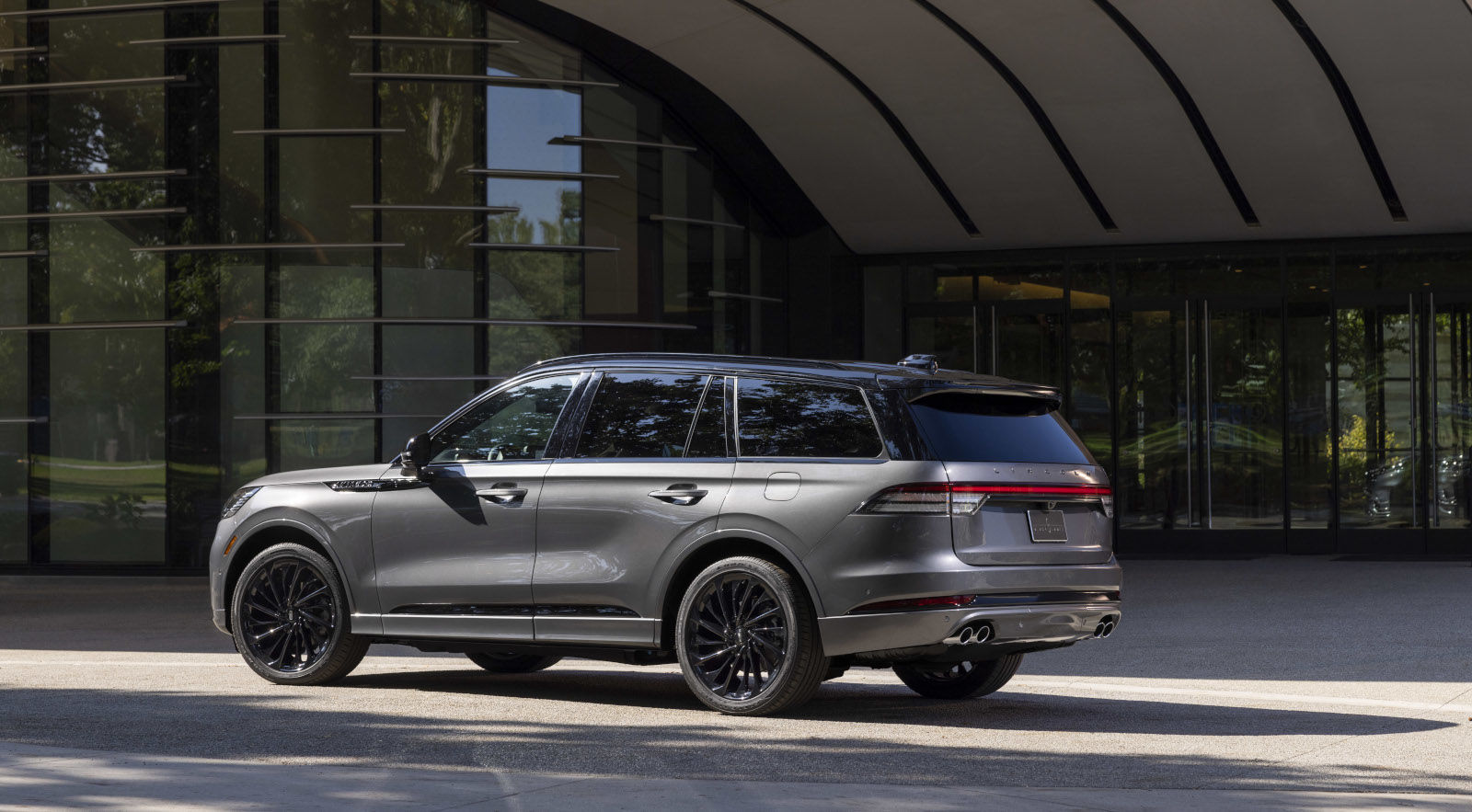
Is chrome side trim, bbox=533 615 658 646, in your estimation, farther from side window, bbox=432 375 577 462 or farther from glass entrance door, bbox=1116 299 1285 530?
glass entrance door, bbox=1116 299 1285 530

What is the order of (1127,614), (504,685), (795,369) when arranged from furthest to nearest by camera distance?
(1127,614) → (504,685) → (795,369)

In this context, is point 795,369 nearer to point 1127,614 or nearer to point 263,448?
point 1127,614

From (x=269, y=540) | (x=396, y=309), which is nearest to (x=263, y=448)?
(x=396, y=309)

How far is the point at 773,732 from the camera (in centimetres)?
765

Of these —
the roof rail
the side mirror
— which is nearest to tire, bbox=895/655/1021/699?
the roof rail

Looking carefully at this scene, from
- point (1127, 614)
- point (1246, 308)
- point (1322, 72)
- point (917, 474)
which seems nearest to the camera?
point (917, 474)

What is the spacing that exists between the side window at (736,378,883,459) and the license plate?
77 cm

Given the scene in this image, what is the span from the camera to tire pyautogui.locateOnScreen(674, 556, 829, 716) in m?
7.84

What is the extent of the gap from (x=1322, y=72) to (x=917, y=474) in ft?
36.0

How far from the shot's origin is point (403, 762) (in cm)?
675

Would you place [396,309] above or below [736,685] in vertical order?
above

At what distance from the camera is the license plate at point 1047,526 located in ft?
26.0

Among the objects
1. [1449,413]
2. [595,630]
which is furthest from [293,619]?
[1449,413]

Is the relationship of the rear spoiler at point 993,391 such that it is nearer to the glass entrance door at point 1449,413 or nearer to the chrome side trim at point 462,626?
the chrome side trim at point 462,626
